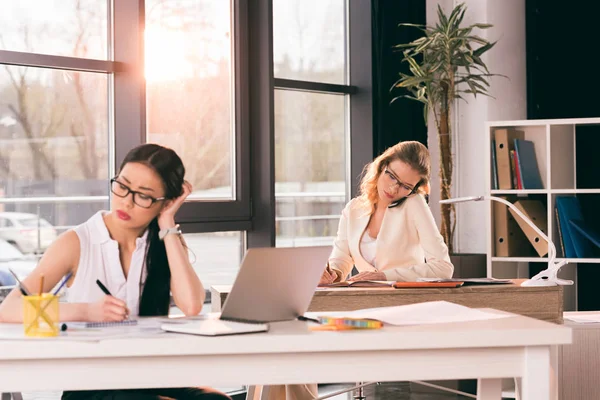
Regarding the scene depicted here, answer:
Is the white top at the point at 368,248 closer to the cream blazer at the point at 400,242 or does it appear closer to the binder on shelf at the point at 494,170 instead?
the cream blazer at the point at 400,242

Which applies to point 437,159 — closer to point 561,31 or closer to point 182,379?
point 561,31

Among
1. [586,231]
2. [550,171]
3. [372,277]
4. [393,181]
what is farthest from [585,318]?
[550,171]

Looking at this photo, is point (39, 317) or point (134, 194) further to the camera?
point (134, 194)

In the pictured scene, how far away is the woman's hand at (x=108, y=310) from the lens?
2.29m

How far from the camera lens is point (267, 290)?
228 centimetres

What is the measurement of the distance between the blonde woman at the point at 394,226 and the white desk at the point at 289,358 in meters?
1.87

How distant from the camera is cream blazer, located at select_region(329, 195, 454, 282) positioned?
13.7ft

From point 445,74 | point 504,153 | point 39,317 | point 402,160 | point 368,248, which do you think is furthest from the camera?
point 445,74

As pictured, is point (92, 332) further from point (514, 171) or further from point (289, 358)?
point (514, 171)

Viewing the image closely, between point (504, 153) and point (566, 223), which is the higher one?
point (504, 153)

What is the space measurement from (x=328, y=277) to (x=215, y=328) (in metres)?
1.77

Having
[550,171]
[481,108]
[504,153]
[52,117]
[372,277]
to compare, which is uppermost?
[481,108]

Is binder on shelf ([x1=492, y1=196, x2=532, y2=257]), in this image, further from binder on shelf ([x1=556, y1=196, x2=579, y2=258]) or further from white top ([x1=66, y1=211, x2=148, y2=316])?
white top ([x1=66, y1=211, x2=148, y2=316])

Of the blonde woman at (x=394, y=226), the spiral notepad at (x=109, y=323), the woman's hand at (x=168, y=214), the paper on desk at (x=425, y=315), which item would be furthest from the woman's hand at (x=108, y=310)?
the blonde woman at (x=394, y=226)
